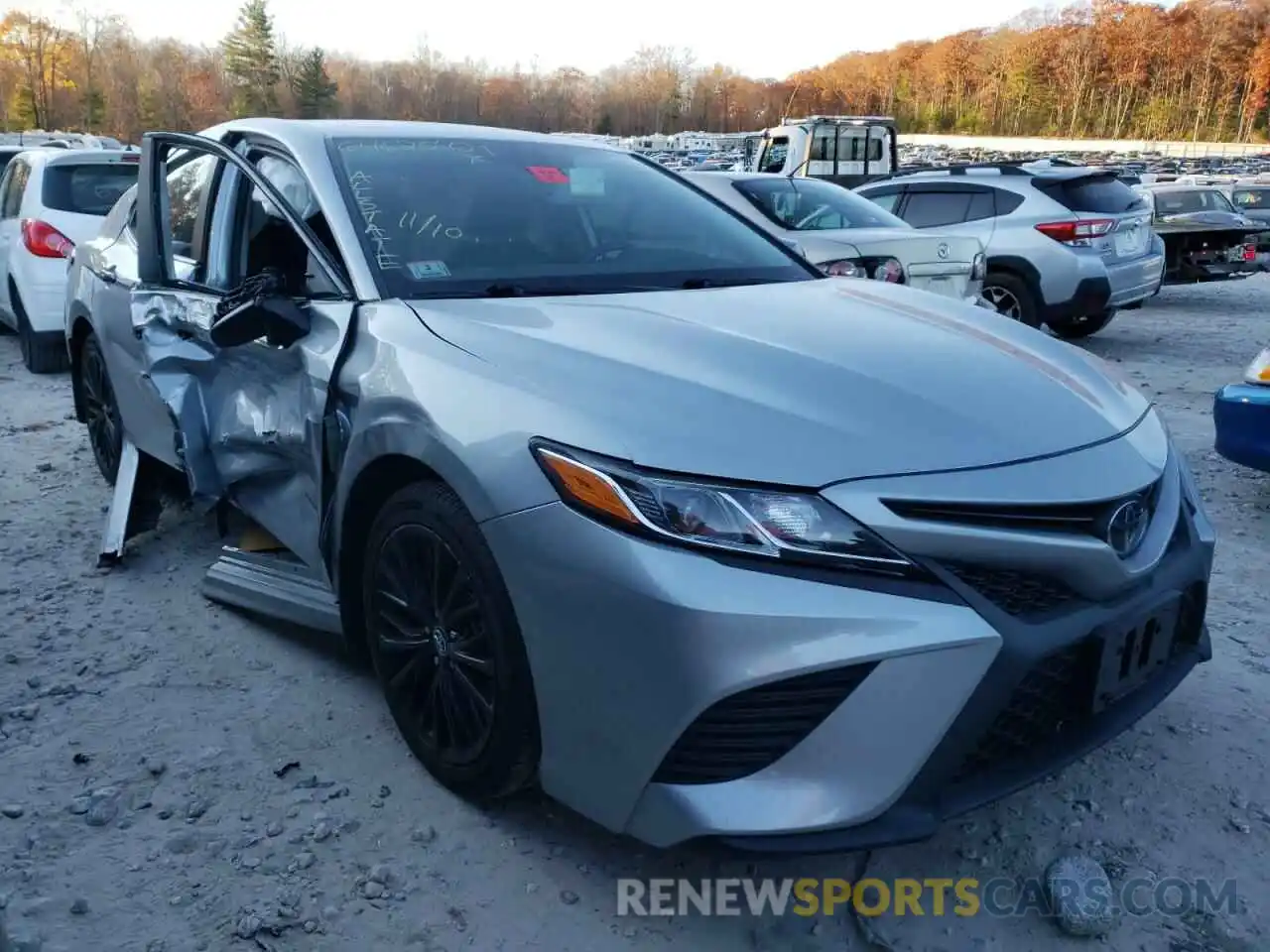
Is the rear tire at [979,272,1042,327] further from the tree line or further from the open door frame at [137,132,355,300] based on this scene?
the tree line

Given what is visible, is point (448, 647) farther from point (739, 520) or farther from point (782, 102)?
point (782, 102)

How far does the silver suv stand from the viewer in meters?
8.72

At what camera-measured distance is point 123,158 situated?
26.5ft

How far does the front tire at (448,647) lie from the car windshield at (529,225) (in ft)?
2.01

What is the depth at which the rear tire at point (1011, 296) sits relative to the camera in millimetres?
8844

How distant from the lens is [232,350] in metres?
3.24

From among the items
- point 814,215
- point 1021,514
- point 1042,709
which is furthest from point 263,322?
point 814,215

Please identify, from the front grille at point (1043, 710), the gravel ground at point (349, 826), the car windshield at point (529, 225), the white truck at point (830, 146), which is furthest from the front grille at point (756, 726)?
the white truck at point (830, 146)

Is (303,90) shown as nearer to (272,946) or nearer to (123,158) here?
(123,158)

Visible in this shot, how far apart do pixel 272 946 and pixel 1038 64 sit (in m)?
110

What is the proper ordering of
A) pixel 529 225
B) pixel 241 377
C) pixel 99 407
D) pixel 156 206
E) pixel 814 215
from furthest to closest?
pixel 814 215
pixel 99 407
pixel 156 206
pixel 241 377
pixel 529 225

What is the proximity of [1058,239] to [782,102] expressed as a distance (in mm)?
128268

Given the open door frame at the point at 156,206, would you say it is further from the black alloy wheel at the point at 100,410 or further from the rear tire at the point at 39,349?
the rear tire at the point at 39,349

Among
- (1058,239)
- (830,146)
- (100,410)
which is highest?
(830,146)
